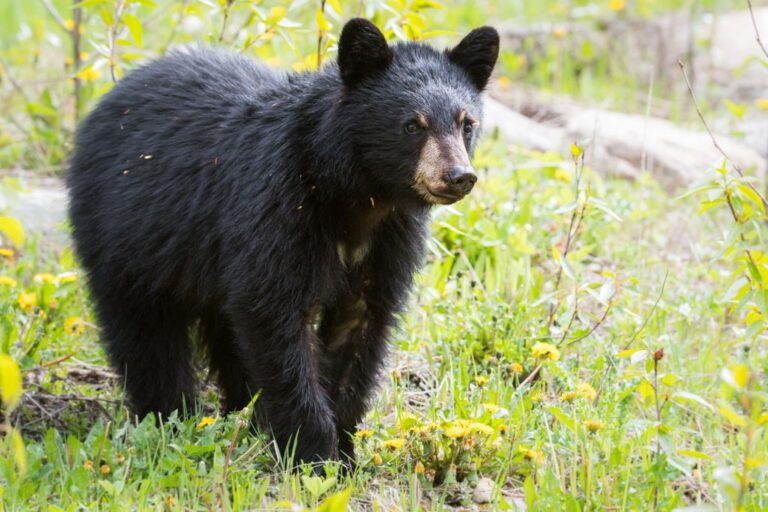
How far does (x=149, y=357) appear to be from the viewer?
449 centimetres

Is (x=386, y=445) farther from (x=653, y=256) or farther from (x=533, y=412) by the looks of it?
(x=653, y=256)

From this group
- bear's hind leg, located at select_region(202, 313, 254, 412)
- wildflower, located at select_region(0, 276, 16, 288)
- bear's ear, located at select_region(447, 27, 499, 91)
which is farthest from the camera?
wildflower, located at select_region(0, 276, 16, 288)

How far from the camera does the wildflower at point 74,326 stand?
4972 mm

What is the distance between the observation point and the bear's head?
3.77m

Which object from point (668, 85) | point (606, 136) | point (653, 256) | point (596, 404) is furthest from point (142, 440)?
point (668, 85)

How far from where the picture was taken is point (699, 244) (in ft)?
20.6

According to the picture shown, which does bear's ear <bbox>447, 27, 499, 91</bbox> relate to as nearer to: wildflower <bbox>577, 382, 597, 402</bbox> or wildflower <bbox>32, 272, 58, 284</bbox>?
wildflower <bbox>577, 382, 597, 402</bbox>

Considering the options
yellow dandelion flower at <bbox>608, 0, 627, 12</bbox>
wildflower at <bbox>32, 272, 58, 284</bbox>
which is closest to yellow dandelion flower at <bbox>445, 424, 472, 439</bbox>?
wildflower at <bbox>32, 272, 58, 284</bbox>

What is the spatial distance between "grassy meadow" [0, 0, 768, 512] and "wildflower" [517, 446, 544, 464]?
19 mm

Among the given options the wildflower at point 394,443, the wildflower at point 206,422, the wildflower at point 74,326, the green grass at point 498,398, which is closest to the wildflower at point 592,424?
the green grass at point 498,398

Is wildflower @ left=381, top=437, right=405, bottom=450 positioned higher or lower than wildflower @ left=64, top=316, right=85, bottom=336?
higher

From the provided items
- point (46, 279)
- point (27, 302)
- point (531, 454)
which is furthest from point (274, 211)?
point (46, 279)

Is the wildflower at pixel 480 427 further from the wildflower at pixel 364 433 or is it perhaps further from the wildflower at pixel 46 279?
the wildflower at pixel 46 279

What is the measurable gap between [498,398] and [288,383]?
86 cm
